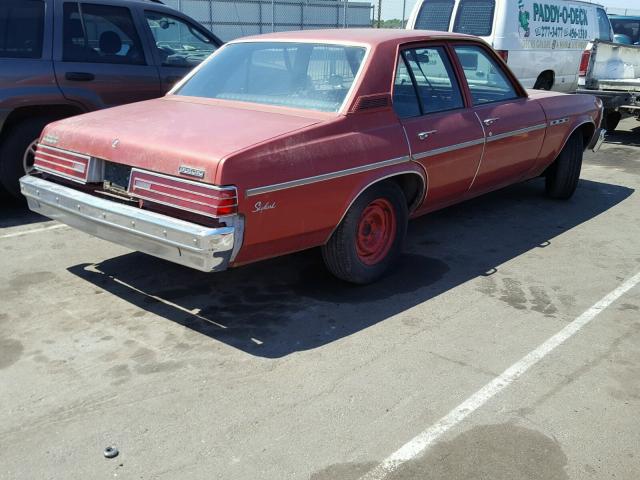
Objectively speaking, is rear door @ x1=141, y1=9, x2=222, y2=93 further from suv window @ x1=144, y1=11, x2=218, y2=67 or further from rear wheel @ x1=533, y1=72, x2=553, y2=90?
rear wheel @ x1=533, y1=72, x2=553, y2=90

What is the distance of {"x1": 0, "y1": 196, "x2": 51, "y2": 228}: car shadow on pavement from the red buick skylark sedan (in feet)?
4.83

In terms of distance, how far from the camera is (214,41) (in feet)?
24.0

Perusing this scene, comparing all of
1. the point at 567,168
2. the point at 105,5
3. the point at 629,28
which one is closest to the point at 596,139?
the point at 567,168

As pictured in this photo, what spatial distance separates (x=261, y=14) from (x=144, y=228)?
64.7 feet

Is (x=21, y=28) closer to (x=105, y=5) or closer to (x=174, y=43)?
(x=105, y=5)

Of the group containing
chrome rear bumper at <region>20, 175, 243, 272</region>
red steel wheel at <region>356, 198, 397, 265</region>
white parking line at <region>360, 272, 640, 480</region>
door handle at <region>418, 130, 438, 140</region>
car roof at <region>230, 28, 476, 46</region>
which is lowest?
white parking line at <region>360, 272, 640, 480</region>

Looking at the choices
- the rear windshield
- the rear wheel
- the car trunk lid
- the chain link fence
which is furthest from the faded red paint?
the chain link fence

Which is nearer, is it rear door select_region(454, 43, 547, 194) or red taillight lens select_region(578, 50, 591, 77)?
rear door select_region(454, 43, 547, 194)

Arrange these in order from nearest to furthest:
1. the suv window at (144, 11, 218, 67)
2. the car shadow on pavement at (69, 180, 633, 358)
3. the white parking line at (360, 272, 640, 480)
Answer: the white parking line at (360, 272, 640, 480) → the car shadow on pavement at (69, 180, 633, 358) → the suv window at (144, 11, 218, 67)

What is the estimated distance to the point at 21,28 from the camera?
19.3 feet

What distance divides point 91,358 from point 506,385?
2143 mm

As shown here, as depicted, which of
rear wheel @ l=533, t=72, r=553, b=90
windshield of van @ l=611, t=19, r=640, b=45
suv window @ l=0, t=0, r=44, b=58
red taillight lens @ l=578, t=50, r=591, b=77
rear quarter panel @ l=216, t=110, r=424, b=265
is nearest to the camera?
rear quarter panel @ l=216, t=110, r=424, b=265

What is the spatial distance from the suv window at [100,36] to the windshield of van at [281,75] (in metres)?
1.69

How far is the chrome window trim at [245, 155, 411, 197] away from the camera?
11.9 feet
